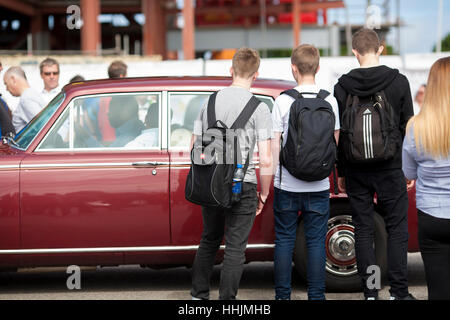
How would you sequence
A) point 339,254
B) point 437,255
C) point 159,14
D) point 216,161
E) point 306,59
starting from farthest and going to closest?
point 159,14
point 339,254
point 306,59
point 216,161
point 437,255

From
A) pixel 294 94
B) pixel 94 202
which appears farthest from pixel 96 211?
pixel 294 94

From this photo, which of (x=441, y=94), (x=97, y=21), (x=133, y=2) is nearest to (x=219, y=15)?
(x=133, y=2)

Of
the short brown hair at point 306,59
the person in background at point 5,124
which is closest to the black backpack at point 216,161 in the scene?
the short brown hair at point 306,59

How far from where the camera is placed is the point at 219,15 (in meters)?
39.6

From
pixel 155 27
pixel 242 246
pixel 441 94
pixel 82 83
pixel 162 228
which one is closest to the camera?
pixel 441 94

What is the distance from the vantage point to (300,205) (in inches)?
197

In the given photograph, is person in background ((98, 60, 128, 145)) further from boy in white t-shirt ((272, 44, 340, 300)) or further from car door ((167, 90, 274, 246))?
boy in white t-shirt ((272, 44, 340, 300))

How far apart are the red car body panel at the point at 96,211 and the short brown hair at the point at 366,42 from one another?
4.53 feet

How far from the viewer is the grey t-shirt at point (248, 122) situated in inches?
193

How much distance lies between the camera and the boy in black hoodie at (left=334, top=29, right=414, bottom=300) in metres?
5.09

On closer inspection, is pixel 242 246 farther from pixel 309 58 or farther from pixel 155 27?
pixel 155 27

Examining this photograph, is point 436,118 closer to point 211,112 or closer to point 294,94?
point 294,94

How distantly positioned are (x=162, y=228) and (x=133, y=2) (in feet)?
111

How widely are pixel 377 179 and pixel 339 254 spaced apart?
A: 0.99 meters
